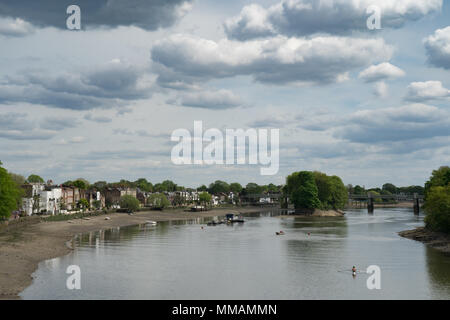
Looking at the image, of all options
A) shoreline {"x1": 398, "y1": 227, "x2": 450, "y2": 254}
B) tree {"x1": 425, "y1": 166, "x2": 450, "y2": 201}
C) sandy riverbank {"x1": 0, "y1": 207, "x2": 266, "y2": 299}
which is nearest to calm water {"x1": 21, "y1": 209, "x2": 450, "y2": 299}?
sandy riverbank {"x1": 0, "y1": 207, "x2": 266, "y2": 299}

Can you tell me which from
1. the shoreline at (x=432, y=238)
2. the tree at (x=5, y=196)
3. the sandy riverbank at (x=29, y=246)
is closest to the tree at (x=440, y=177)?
the shoreline at (x=432, y=238)

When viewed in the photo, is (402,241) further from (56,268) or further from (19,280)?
(19,280)

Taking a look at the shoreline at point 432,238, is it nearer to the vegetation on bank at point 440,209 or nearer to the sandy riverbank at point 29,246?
the vegetation on bank at point 440,209

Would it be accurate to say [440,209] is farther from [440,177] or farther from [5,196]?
[5,196]

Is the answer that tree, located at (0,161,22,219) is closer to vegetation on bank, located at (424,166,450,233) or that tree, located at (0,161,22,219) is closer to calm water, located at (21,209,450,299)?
calm water, located at (21,209,450,299)

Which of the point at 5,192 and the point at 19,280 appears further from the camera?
the point at 5,192

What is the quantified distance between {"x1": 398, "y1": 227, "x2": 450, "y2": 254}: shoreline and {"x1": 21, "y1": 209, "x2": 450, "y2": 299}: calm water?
8.08 ft

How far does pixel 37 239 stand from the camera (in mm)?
93812

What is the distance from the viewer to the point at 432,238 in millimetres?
101938

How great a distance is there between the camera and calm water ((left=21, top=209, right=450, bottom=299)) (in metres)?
52.5

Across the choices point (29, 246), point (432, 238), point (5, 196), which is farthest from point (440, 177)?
point (5, 196)
